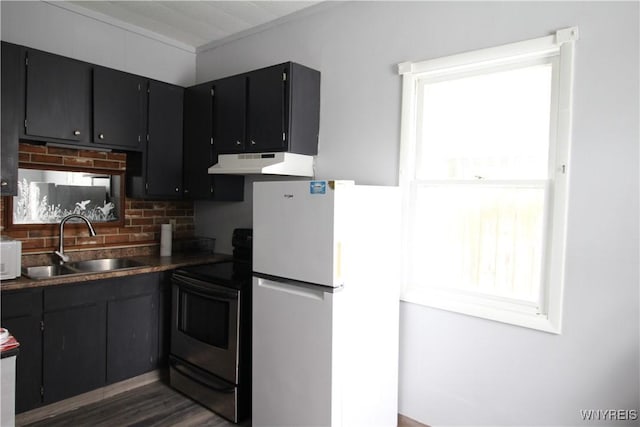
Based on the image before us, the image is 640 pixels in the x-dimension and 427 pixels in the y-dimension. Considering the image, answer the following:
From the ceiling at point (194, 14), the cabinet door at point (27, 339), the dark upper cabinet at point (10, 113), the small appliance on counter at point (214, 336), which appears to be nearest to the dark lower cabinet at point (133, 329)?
the small appliance on counter at point (214, 336)

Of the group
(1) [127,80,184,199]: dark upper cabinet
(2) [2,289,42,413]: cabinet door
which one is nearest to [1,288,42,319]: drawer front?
(2) [2,289,42,413]: cabinet door

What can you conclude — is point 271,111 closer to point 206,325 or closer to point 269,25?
point 269,25

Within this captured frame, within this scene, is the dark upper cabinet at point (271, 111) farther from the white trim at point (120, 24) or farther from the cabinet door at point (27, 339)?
the cabinet door at point (27, 339)

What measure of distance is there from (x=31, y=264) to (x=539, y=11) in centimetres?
356

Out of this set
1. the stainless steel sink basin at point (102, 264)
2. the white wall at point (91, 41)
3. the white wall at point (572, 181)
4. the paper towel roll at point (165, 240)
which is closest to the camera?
the white wall at point (572, 181)

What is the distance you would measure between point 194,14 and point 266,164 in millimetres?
1408

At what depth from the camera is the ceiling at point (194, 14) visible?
3107 millimetres

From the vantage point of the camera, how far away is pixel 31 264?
118 inches

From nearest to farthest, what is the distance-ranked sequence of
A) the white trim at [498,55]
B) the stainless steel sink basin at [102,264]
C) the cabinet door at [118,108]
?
the white trim at [498,55] < the cabinet door at [118,108] < the stainless steel sink basin at [102,264]

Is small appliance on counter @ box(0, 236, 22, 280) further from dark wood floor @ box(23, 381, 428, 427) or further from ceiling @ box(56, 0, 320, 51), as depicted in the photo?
ceiling @ box(56, 0, 320, 51)

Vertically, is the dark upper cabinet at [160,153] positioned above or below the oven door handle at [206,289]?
above

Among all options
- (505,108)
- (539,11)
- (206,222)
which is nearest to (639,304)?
(505,108)

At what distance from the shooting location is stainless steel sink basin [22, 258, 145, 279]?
2.99 metres

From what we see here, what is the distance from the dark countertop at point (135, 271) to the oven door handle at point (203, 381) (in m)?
0.70
